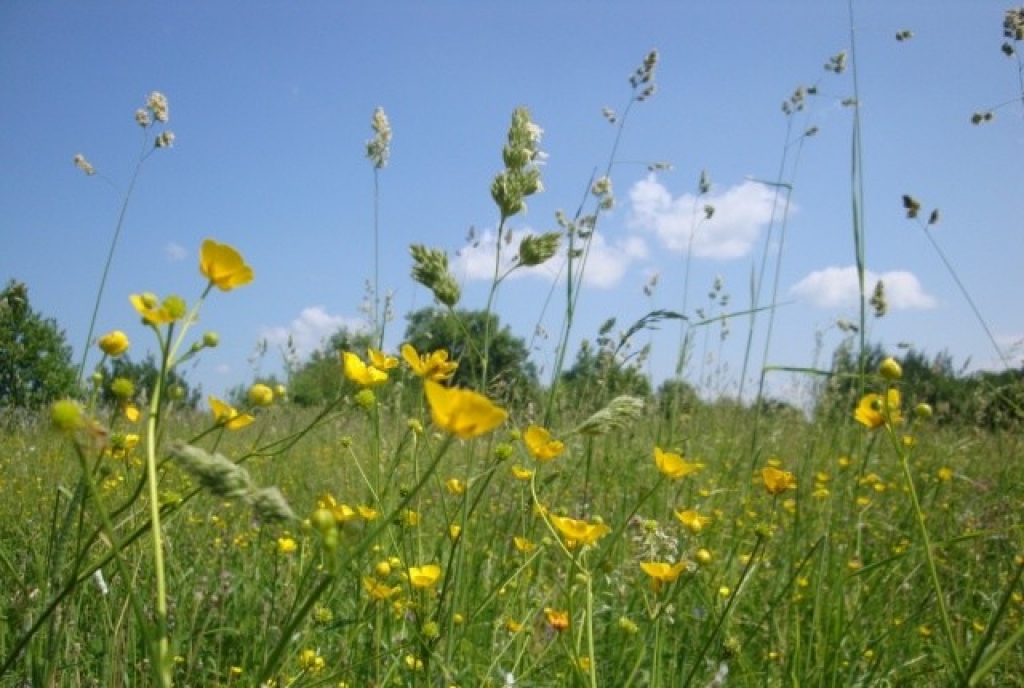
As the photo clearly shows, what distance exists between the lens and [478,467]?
8.78 feet

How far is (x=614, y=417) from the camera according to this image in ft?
3.24

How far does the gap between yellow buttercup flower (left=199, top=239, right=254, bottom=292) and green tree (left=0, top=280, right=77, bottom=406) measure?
0.72 meters

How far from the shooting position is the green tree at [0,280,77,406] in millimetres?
1300

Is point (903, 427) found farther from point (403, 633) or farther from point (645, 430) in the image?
point (403, 633)

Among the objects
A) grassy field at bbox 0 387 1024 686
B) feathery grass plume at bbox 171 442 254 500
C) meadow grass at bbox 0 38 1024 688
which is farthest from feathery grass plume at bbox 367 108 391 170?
feathery grass plume at bbox 171 442 254 500

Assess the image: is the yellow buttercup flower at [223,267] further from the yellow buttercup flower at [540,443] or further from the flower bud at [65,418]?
the yellow buttercup flower at [540,443]

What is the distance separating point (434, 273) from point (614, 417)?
1.54 feet

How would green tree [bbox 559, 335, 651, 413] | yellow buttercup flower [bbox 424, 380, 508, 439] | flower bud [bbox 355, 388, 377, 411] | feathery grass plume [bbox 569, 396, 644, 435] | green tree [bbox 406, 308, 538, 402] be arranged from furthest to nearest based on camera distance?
1. green tree [bbox 559, 335, 651, 413]
2. green tree [bbox 406, 308, 538, 402]
3. flower bud [bbox 355, 388, 377, 411]
4. feathery grass plume [bbox 569, 396, 644, 435]
5. yellow buttercup flower [bbox 424, 380, 508, 439]

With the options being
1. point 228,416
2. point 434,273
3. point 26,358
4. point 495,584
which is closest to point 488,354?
point 434,273

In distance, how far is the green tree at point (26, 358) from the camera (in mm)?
1300

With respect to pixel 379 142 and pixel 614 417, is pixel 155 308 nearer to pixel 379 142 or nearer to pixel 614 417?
pixel 614 417

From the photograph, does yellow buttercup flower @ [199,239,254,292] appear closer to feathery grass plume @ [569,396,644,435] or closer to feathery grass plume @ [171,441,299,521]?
feathery grass plume @ [171,441,299,521]

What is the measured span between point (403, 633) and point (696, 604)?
84 centimetres

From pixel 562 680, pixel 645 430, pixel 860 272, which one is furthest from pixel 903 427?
pixel 562 680
